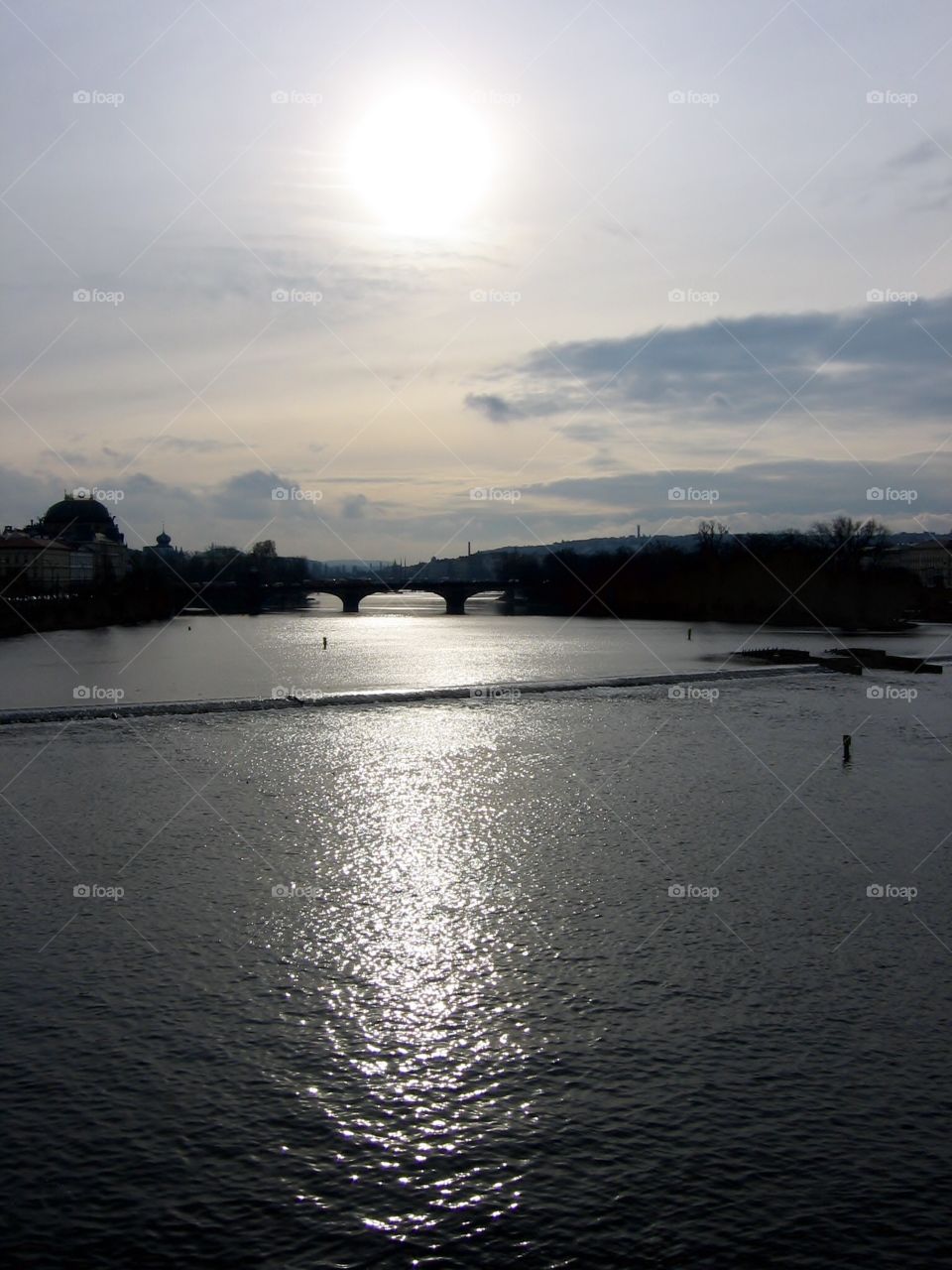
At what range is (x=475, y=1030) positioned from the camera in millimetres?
11109

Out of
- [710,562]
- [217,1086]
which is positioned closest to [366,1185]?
[217,1086]

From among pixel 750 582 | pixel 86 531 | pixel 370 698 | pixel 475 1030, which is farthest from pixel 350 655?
pixel 86 531

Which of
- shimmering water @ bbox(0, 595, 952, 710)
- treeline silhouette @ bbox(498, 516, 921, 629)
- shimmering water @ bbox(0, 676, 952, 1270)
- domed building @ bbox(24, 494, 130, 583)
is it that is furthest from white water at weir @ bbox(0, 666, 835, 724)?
domed building @ bbox(24, 494, 130, 583)

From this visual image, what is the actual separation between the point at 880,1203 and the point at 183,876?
11.0 metres

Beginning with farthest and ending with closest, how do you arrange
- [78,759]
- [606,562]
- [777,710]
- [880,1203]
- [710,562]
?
[606,562], [710,562], [777,710], [78,759], [880,1203]

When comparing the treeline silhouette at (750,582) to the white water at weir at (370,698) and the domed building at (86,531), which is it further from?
the domed building at (86,531)

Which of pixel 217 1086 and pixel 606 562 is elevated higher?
pixel 606 562

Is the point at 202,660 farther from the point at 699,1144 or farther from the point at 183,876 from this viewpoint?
the point at 699,1144

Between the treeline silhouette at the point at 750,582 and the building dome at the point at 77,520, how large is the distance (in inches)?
2663

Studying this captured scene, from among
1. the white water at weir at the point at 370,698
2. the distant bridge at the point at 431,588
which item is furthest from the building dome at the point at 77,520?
the white water at weir at the point at 370,698

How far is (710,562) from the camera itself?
11125 centimetres

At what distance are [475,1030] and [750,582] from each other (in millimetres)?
91572

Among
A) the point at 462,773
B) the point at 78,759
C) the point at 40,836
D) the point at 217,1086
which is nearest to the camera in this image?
the point at 217,1086

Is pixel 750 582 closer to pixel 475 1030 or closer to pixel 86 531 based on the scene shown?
pixel 475 1030
